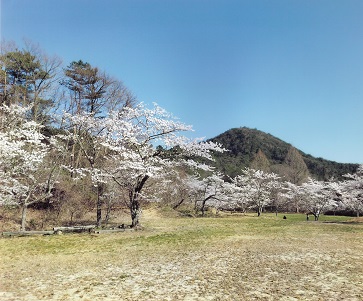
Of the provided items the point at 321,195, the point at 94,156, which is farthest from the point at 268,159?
the point at 94,156

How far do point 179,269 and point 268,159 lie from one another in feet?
239

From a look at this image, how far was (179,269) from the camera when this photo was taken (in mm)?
8148

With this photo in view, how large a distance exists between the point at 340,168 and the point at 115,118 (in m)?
68.1

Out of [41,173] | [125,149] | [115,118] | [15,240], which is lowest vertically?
[15,240]

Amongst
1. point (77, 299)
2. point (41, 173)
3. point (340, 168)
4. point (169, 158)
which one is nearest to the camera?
point (77, 299)

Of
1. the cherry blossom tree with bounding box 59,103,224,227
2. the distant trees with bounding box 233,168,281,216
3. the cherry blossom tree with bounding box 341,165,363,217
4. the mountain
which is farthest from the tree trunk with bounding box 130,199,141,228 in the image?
the mountain

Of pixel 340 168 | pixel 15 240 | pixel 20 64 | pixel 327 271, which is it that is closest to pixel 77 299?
pixel 327 271

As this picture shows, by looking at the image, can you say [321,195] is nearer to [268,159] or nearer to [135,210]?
[135,210]

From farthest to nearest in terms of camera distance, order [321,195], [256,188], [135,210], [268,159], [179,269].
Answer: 1. [268,159]
2. [256,188]
3. [321,195]
4. [135,210]
5. [179,269]

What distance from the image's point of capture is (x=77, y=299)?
18.7 feet

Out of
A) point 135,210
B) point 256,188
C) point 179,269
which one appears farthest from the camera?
point 256,188

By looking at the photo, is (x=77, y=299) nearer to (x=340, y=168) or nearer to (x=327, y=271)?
(x=327, y=271)

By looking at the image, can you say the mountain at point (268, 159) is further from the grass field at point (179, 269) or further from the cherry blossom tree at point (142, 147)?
the grass field at point (179, 269)

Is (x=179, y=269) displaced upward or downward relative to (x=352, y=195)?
downward
